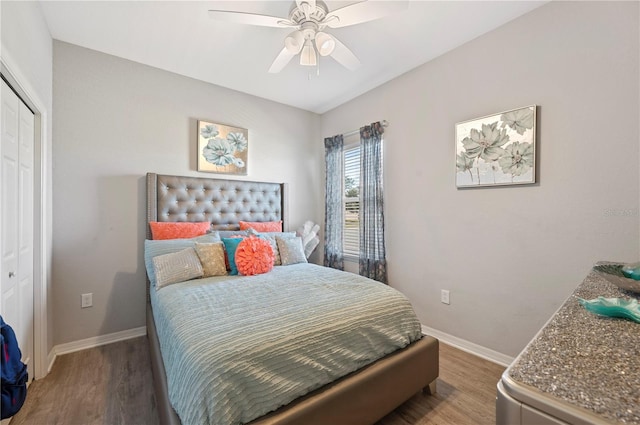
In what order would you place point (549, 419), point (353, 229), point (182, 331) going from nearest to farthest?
point (549, 419), point (182, 331), point (353, 229)

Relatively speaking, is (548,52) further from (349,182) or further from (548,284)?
(349,182)

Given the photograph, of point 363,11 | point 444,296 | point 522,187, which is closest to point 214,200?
point 363,11

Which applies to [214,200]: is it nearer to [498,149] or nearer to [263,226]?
[263,226]

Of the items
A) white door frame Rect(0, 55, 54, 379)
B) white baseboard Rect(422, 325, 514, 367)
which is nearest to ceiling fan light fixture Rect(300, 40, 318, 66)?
white door frame Rect(0, 55, 54, 379)

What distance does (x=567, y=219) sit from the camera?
1894 millimetres

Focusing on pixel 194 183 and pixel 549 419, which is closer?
pixel 549 419

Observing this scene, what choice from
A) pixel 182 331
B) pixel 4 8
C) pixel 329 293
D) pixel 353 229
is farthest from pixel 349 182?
pixel 4 8

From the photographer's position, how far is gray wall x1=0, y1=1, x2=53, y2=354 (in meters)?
1.49

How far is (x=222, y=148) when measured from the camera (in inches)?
124

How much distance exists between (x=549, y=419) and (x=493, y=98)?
2490mm

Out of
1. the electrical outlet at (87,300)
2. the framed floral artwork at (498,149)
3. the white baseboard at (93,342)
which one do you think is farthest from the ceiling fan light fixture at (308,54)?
the white baseboard at (93,342)

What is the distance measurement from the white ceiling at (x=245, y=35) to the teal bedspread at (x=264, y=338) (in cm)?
206

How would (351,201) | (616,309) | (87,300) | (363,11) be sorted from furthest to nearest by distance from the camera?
(351,201) < (87,300) < (363,11) < (616,309)

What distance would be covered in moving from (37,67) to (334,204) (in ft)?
9.82
